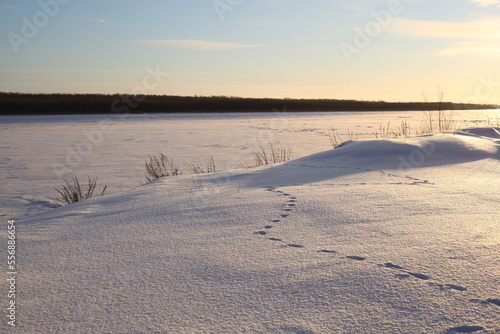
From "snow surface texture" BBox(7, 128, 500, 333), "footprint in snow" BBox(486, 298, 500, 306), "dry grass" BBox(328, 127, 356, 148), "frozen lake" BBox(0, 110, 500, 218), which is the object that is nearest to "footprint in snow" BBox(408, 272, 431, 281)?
"snow surface texture" BBox(7, 128, 500, 333)

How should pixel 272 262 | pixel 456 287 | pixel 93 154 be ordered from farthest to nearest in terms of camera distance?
pixel 93 154 → pixel 272 262 → pixel 456 287

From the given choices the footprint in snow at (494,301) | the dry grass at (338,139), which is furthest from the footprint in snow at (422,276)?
the dry grass at (338,139)

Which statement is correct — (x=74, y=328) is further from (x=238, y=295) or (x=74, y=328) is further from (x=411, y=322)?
(x=411, y=322)

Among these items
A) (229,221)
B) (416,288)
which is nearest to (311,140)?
(229,221)

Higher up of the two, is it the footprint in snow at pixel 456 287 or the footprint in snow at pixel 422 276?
the footprint in snow at pixel 422 276

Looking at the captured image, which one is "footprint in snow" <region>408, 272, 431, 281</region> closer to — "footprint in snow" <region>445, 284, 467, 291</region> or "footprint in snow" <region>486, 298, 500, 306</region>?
"footprint in snow" <region>445, 284, 467, 291</region>

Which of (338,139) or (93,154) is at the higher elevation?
(338,139)

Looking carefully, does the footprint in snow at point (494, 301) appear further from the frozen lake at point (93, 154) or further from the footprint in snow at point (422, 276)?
the frozen lake at point (93, 154)

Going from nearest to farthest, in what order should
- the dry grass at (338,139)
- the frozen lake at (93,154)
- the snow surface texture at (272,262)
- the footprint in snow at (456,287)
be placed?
1. the snow surface texture at (272,262)
2. the footprint in snow at (456,287)
3. the frozen lake at (93,154)
4. the dry grass at (338,139)

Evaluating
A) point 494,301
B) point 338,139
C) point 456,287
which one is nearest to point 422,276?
point 456,287

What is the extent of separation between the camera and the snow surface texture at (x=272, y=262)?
1436 millimetres

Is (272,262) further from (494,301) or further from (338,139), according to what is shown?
(338,139)

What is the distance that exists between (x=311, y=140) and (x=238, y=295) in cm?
1066

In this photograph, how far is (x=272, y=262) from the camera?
1888 millimetres
